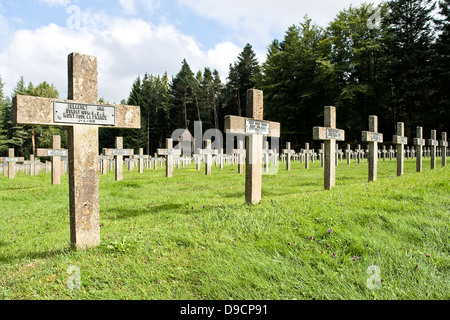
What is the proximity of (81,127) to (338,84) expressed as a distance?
40.0m

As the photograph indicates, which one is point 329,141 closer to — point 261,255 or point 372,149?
point 372,149

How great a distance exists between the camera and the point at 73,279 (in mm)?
2895

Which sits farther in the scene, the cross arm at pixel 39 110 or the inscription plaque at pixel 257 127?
the inscription plaque at pixel 257 127

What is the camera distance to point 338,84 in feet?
→ 128

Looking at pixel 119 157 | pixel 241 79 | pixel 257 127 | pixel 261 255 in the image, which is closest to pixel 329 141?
pixel 257 127

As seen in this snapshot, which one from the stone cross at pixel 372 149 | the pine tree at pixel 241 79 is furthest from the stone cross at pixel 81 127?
the pine tree at pixel 241 79

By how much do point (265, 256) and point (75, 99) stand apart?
10.4ft

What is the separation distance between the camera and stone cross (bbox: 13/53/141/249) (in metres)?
3.79

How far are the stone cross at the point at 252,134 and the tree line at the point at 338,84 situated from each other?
1211 inches

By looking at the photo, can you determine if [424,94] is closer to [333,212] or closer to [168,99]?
[333,212]

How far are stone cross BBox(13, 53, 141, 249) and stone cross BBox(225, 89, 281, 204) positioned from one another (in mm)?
2263

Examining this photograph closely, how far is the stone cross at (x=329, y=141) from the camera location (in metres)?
7.86

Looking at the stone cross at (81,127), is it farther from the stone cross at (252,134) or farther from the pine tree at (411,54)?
the pine tree at (411,54)

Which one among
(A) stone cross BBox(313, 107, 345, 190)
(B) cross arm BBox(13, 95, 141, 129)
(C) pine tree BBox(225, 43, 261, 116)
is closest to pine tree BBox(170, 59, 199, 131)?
(C) pine tree BBox(225, 43, 261, 116)
